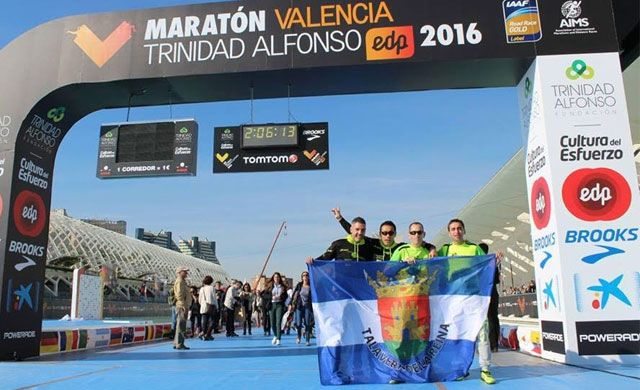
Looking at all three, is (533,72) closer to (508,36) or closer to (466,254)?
(508,36)

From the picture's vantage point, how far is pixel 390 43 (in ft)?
27.0

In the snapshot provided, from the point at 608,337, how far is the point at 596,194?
1.94m

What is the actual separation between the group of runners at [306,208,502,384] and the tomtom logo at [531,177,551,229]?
1.82 metres

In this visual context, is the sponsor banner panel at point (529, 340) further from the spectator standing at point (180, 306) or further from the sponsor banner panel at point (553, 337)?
the spectator standing at point (180, 306)

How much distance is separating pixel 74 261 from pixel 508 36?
56.4 metres

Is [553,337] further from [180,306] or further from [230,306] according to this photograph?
[230,306]

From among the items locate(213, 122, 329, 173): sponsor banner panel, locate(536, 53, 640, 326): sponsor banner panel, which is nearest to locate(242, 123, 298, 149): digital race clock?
locate(213, 122, 329, 173): sponsor banner panel

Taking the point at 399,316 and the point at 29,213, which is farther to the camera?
the point at 29,213

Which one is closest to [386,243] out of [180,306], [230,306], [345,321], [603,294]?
[345,321]

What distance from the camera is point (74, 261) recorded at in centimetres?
5500

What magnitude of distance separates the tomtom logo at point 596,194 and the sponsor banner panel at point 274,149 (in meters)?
3.82

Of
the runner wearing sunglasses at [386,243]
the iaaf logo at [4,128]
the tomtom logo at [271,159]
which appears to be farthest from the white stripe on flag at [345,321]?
the iaaf logo at [4,128]

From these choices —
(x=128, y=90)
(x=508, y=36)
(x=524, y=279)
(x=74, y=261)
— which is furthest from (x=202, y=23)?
(x=74, y=261)

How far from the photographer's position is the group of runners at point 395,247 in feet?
19.3
